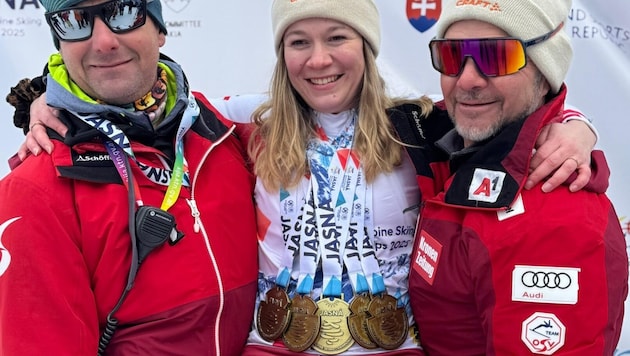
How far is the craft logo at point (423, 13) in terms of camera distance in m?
3.26

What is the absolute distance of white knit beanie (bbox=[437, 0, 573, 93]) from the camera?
1899 mm

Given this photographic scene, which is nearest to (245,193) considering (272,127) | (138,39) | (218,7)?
(272,127)

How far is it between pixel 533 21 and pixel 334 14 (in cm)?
64

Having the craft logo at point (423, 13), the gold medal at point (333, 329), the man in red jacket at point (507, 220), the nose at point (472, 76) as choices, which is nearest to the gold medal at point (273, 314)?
the gold medal at point (333, 329)

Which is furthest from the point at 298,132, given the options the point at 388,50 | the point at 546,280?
the point at 388,50

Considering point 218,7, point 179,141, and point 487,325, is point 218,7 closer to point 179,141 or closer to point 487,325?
point 179,141

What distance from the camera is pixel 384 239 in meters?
2.19

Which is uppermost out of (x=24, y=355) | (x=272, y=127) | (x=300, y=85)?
(x=300, y=85)

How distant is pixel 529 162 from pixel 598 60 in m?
1.66

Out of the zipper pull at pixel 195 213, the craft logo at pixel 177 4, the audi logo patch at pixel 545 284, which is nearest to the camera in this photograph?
the audi logo patch at pixel 545 284

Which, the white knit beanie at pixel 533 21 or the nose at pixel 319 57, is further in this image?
the nose at pixel 319 57

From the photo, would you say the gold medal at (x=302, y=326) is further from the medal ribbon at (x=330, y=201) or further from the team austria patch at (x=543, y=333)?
the team austria patch at (x=543, y=333)

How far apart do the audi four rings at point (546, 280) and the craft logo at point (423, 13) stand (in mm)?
1839

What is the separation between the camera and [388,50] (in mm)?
3309
